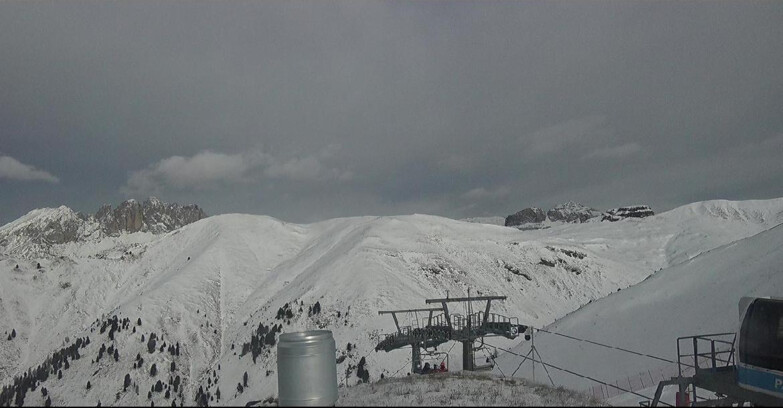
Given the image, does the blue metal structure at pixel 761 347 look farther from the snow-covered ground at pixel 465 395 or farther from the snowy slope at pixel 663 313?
the snowy slope at pixel 663 313

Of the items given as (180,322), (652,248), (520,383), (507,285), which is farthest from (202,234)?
(520,383)

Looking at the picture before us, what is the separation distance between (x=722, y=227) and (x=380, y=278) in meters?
130

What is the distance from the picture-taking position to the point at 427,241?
10900cm

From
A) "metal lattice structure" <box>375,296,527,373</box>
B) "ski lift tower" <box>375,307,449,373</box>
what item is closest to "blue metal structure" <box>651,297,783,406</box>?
"metal lattice structure" <box>375,296,527,373</box>

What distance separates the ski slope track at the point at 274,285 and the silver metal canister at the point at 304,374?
4344cm

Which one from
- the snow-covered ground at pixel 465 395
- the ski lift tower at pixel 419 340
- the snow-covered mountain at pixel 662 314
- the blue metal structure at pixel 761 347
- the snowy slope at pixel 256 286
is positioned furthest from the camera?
the snowy slope at pixel 256 286

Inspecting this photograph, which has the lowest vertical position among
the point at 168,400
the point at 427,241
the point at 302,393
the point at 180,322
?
the point at 168,400

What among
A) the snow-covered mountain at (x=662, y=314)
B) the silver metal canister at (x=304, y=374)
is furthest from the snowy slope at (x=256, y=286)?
the silver metal canister at (x=304, y=374)

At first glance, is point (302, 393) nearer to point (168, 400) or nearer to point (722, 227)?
point (168, 400)

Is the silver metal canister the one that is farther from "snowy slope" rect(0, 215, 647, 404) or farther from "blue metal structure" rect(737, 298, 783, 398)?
"snowy slope" rect(0, 215, 647, 404)

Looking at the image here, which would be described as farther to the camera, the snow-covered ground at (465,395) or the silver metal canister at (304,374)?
the snow-covered ground at (465,395)

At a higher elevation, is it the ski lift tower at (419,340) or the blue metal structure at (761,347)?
the blue metal structure at (761,347)

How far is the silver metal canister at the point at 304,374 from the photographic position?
1145cm

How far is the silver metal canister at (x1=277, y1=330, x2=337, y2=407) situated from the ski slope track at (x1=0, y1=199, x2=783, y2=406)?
43441 millimetres
